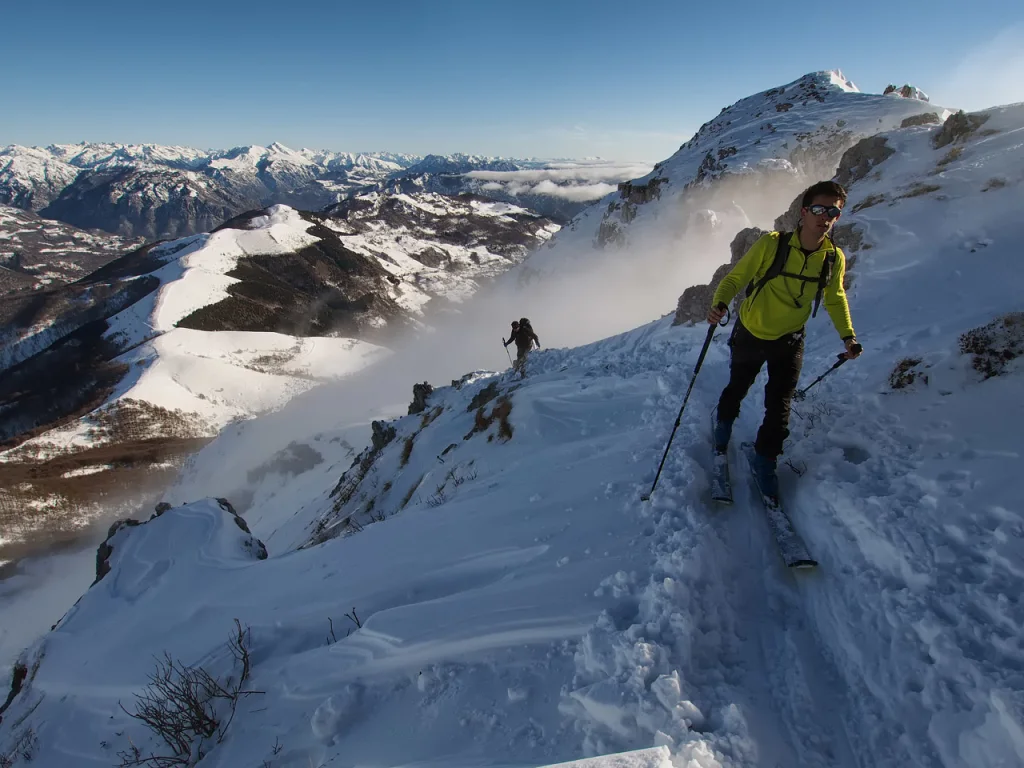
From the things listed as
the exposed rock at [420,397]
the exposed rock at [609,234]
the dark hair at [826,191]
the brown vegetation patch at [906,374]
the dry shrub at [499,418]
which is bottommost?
the exposed rock at [420,397]

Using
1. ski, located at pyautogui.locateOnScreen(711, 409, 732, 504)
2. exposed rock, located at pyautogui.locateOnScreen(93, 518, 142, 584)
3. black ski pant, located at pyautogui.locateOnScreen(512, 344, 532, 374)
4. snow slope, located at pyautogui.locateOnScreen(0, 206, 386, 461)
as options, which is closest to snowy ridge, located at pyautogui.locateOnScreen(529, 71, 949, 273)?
black ski pant, located at pyautogui.locateOnScreen(512, 344, 532, 374)

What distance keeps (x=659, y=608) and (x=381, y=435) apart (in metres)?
22.7

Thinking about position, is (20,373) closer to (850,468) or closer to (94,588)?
(94,588)

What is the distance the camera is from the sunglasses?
4.41 m

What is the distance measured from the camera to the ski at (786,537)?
176 inches

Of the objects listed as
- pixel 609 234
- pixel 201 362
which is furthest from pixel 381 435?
pixel 609 234

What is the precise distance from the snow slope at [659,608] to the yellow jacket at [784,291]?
5.93ft

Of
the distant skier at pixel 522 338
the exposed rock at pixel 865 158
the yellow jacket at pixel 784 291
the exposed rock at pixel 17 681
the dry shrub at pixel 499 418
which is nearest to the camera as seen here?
the yellow jacket at pixel 784 291

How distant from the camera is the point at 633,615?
4.07 metres

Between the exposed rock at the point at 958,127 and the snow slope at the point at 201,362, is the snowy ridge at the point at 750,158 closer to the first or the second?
the exposed rock at the point at 958,127

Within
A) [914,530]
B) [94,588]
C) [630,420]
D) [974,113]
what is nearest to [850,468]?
[914,530]

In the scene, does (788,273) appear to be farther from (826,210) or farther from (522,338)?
(522,338)

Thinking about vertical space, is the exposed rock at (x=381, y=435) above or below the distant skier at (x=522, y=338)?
below

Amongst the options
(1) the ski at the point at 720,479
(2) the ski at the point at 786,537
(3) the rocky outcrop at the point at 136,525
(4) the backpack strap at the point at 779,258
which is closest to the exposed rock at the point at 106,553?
(3) the rocky outcrop at the point at 136,525
